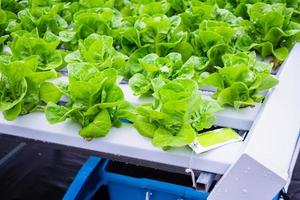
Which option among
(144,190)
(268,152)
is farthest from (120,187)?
(268,152)

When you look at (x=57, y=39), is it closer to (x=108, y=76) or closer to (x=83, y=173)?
(x=108, y=76)

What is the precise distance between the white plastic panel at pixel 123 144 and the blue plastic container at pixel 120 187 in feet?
1.08

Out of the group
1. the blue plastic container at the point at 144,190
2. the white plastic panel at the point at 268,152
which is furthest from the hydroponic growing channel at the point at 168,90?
the blue plastic container at the point at 144,190

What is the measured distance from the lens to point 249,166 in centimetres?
66

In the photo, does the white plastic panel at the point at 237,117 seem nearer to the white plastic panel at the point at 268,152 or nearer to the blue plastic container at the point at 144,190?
the white plastic panel at the point at 268,152

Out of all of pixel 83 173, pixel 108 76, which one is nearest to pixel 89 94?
pixel 108 76

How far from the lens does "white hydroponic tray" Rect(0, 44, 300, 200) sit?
2.19 feet

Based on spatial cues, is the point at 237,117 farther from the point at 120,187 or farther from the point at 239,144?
the point at 120,187

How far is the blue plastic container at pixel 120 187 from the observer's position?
108 centimetres

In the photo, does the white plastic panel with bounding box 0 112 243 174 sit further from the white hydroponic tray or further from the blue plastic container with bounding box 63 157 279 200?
the blue plastic container with bounding box 63 157 279 200

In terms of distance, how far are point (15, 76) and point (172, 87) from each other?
33 centimetres

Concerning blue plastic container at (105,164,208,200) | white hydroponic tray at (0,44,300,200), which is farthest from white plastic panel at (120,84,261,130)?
blue plastic container at (105,164,208,200)

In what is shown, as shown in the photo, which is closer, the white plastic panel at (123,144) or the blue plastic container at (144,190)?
the white plastic panel at (123,144)

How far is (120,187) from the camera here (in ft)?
3.83
